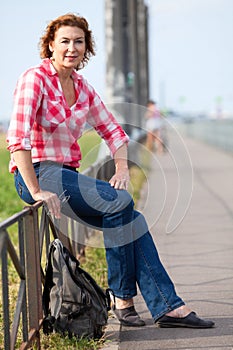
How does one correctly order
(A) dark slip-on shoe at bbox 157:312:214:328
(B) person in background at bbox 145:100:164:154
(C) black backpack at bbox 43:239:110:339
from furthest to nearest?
(B) person in background at bbox 145:100:164:154 < (A) dark slip-on shoe at bbox 157:312:214:328 < (C) black backpack at bbox 43:239:110:339

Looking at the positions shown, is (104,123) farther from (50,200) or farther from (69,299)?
(69,299)

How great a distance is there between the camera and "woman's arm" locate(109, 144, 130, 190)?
5.59 meters

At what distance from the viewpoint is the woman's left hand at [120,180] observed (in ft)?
18.3

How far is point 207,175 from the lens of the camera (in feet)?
69.4

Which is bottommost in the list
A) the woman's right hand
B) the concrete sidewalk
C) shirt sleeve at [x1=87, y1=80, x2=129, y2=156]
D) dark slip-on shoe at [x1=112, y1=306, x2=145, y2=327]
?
the concrete sidewalk

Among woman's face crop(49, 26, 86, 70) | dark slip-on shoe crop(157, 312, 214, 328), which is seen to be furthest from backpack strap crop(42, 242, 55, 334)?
woman's face crop(49, 26, 86, 70)

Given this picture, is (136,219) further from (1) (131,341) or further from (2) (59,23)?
(2) (59,23)

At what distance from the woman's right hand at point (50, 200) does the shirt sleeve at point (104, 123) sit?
30.3 inches

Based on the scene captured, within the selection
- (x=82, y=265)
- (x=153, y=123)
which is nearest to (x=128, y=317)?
(x=82, y=265)

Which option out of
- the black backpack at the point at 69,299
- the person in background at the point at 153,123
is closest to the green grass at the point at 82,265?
the black backpack at the point at 69,299

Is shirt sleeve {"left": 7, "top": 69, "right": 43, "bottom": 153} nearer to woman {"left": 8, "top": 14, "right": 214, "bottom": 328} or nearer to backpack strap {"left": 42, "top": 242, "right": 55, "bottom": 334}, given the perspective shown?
woman {"left": 8, "top": 14, "right": 214, "bottom": 328}

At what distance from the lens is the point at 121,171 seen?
228 inches

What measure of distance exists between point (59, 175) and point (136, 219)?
0.53 meters

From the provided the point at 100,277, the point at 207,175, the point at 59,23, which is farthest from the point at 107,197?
the point at 207,175
